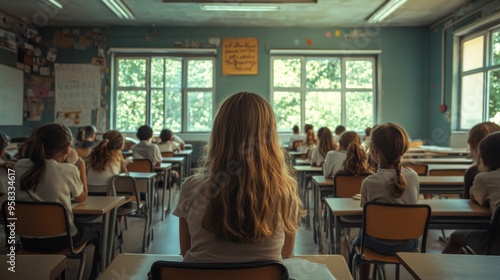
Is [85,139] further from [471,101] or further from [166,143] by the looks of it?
[471,101]

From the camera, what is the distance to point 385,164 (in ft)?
6.93

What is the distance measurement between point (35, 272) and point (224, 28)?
802 centimetres

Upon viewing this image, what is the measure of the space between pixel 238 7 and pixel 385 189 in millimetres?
5581

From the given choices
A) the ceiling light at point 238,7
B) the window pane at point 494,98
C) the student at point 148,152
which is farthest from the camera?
the ceiling light at point 238,7

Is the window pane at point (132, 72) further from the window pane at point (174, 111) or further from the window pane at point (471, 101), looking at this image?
the window pane at point (471, 101)

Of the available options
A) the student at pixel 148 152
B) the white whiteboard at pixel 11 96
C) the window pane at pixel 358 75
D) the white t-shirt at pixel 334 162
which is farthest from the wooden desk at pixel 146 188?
the window pane at pixel 358 75

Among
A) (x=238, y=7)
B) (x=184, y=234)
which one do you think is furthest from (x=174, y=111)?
(x=184, y=234)

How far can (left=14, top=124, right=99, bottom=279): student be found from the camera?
6.73 ft

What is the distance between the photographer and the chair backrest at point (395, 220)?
6.17 ft

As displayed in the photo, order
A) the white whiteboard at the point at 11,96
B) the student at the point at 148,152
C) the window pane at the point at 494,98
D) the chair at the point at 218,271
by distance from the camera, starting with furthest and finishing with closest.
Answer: the white whiteboard at the point at 11,96 → the window pane at the point at 494,98 → the student at the point at 148,152 → the chair at the point at 218,271

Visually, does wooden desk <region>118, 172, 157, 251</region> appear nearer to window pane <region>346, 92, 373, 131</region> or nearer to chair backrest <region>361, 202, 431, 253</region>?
chair backrest <region>361, 202, 431, 253</region>

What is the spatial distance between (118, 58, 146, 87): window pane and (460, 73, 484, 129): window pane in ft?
21.0

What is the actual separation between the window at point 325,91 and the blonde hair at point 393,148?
671cm

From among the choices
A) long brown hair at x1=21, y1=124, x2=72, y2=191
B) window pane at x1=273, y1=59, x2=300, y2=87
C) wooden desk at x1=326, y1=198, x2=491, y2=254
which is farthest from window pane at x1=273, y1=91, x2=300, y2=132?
long brown hair at x1=21, y1=124, x2=72, y2=191
